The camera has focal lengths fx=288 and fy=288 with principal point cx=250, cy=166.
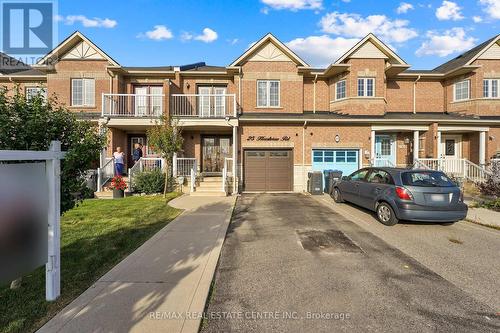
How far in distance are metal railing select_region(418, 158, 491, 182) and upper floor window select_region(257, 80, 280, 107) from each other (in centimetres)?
839

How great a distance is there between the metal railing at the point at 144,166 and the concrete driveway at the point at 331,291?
847 centimetres

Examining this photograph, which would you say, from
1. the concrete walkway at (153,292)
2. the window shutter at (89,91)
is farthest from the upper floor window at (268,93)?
the concrete walkway at (153,292)

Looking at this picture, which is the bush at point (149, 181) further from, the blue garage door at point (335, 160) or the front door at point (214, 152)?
the blue garage door at point (335, 160)

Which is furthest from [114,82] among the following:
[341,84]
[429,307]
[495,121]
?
[495,121]

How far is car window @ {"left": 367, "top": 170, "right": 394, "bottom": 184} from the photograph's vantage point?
8116mm

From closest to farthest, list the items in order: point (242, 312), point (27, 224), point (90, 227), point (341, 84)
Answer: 1. point (27, 224)
2. point (242, 312)
3. point (90, 227)
4. point (341, 84)

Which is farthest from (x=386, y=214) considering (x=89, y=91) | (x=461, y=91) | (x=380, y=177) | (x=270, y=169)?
(x=89, y=91)

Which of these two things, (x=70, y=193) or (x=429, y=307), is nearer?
(x=429, y=307)

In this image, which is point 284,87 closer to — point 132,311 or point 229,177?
point 229,177

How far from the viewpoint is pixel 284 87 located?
54.9 feet

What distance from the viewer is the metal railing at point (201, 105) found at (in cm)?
1572

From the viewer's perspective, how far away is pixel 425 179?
25.0ft

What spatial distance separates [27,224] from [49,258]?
0.61 meters

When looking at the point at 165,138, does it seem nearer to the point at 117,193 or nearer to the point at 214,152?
the point at 117,193
